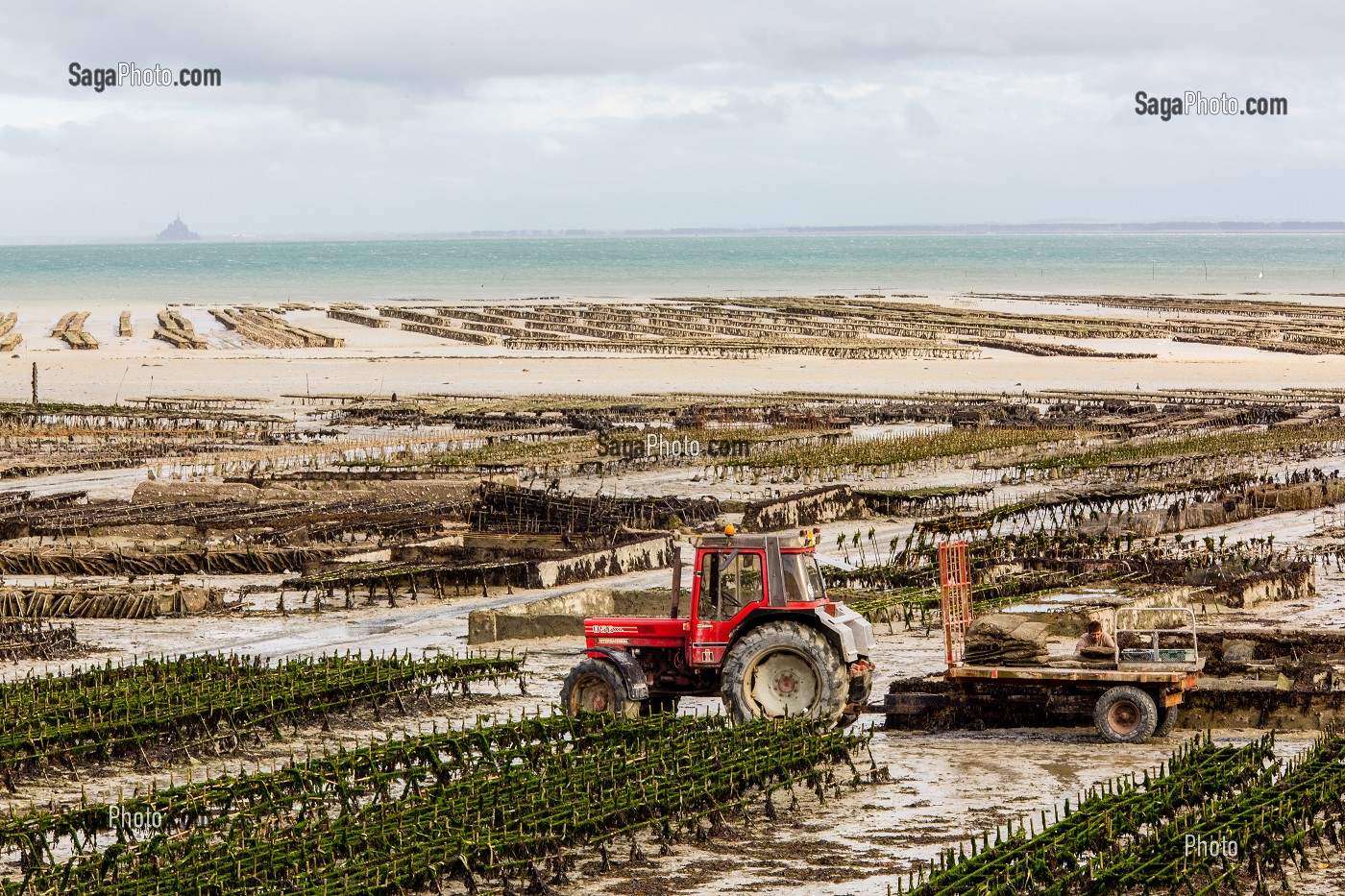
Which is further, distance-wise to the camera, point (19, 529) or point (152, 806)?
point (19, 529)

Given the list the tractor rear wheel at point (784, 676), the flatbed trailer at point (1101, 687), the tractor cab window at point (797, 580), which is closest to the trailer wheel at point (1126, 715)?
the flatbed trailer at point (1101, 687)

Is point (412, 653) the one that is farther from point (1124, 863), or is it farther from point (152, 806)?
point (1124, 863)

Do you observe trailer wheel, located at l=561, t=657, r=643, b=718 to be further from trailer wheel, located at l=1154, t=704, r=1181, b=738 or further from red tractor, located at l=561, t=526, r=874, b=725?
trailer wheel, located at l=1154, t=704, r=1181, b=738

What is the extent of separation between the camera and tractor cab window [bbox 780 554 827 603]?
626 inches

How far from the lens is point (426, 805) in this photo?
13.6m

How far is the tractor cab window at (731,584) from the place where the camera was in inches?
632

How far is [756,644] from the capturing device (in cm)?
1579

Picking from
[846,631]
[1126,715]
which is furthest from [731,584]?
[1126,715]

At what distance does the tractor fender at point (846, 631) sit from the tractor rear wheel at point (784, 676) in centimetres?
10

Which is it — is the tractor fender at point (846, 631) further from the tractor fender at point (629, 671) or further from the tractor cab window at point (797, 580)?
the tractor fender at point (629, 671)

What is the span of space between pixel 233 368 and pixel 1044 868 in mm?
68368

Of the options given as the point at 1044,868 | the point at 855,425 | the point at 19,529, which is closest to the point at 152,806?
the point at 1044,868

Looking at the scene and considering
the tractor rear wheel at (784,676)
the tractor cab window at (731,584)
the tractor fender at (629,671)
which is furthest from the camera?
the tractor fender at (629,671)

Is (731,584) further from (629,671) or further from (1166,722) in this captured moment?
(1166,722)
